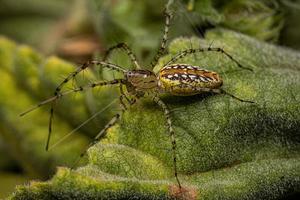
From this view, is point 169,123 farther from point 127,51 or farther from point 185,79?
point 127,51

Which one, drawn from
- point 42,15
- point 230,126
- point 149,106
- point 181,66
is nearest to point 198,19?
point 181,66

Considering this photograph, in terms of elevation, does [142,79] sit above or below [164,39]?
below

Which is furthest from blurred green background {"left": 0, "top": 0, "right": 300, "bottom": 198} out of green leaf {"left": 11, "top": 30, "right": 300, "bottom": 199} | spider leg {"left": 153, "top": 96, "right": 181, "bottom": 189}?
green leaf {"left": 11, "top": 30, "right": 300, "bottom": 199}

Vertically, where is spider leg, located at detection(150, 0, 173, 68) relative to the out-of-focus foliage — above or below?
above

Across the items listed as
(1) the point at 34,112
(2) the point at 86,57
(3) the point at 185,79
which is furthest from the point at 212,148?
(2) the point at 86,57

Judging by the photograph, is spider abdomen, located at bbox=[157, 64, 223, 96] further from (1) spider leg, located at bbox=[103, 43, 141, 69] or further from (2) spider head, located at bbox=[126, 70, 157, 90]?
(1) spider leg, located at bbox=[103, 43, 141, 69]

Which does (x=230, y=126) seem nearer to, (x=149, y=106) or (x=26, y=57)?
(x=149, y=106)
